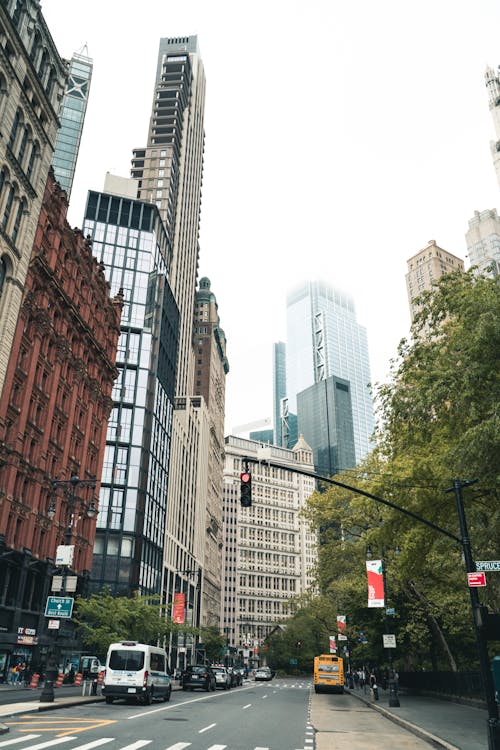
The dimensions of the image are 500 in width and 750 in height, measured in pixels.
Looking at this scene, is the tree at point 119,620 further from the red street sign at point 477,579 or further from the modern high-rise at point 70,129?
the modern high-rise at point 70,129

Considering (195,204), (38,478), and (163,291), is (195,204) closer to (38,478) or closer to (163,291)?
(163,291)

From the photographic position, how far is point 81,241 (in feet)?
177

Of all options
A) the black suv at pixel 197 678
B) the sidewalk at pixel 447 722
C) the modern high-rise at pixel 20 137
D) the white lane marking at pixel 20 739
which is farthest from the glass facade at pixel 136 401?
the white lane marking at pixel 20 739

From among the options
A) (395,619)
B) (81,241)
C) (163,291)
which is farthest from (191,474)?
(395,619)

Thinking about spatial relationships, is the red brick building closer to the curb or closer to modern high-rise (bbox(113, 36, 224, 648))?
the curb

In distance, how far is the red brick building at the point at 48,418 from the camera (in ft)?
130

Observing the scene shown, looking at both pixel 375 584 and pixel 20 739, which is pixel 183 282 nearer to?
pixel 375 584

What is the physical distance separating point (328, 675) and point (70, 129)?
6971 inches

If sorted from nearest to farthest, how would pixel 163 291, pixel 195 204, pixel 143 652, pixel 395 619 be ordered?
pixel 143 652 → pixel 395 619 → pixel 163 291 → pixel 195 204

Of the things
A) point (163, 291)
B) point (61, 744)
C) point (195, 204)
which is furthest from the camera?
point (195, 204)

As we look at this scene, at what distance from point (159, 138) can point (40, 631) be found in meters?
129

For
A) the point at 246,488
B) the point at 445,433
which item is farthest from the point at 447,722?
the point at 246,488

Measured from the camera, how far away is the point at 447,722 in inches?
787

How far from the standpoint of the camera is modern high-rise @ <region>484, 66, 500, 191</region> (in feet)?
497
